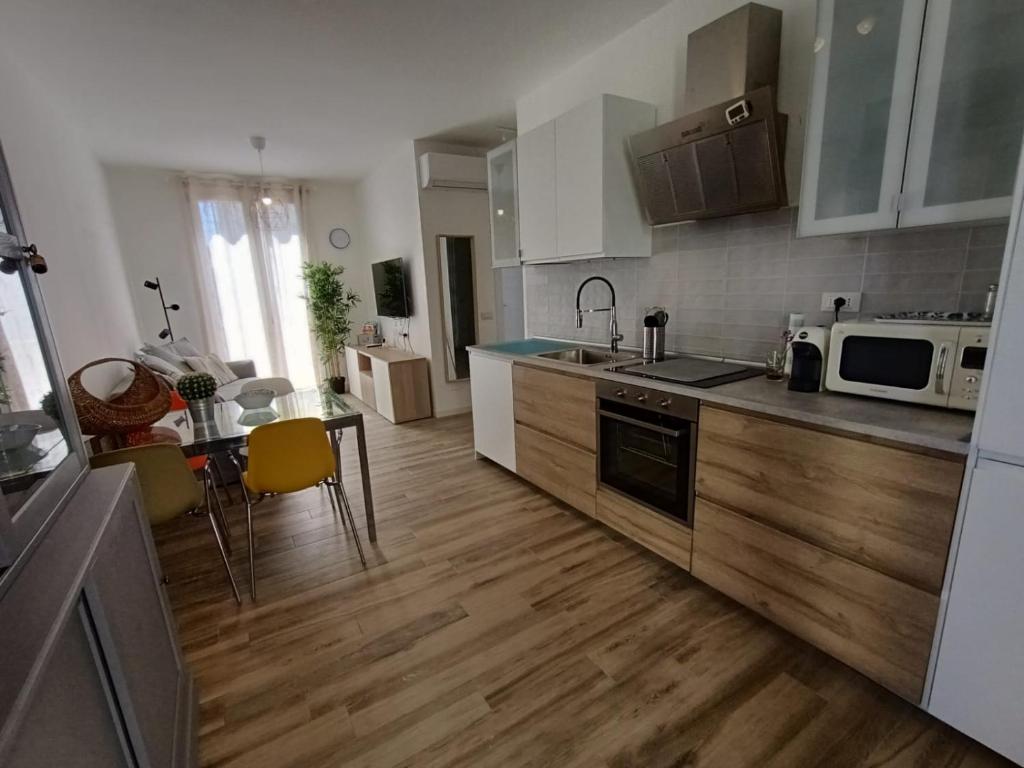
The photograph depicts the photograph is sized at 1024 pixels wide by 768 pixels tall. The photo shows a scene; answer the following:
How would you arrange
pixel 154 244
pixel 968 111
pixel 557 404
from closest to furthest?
1. pixel 968 111
2. pixel 557 404
3. pixel 154 244

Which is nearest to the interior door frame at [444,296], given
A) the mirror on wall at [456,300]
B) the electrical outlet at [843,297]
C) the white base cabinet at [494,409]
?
the mirror on wall at [456,300]

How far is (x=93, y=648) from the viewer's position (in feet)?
2.92

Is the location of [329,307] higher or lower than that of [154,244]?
lower

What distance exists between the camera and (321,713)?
5.02ft

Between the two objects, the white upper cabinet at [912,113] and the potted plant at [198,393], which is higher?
the white upper cabinet at [912,113]

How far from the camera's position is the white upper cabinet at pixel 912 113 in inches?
52.0

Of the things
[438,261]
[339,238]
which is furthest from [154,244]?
[438,261]

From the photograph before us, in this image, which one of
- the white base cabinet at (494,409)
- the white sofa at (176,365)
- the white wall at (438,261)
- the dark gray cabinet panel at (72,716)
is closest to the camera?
the dark gray cabinet panel at (72,716)

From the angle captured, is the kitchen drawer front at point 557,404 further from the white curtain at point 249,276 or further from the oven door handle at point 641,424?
the white curtain at point 249,276

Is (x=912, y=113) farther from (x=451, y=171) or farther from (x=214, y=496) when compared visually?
(x=451, y=171)

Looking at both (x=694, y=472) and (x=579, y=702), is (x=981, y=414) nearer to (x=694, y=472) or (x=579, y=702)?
(x=694, y=472)

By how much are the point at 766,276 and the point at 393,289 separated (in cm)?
395

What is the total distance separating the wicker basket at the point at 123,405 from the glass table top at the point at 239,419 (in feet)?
0.60

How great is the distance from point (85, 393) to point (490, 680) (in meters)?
1.85
